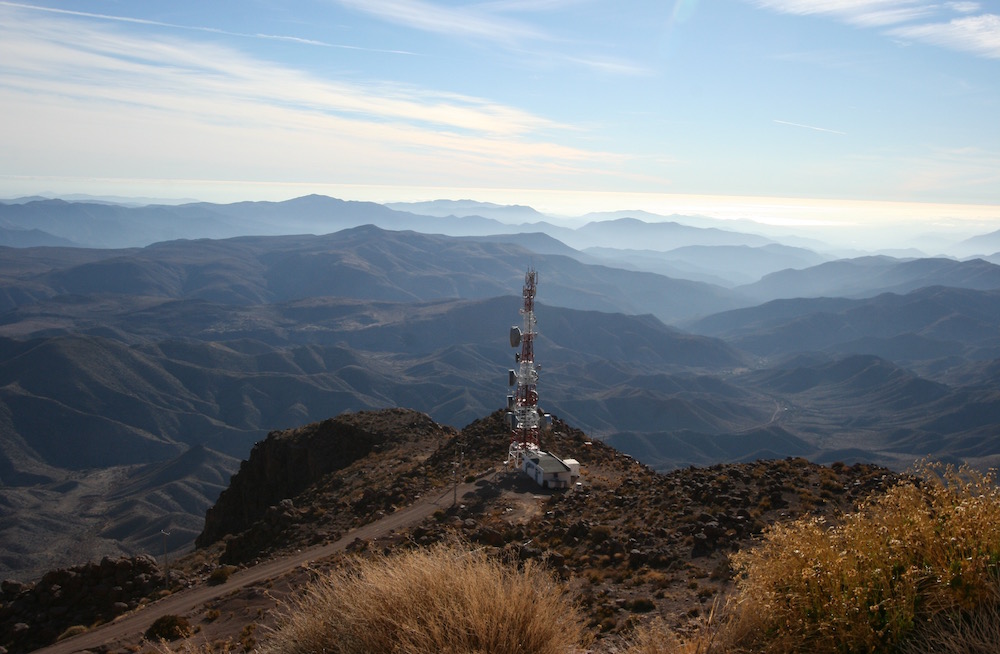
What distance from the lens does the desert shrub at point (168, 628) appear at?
50.3 ft

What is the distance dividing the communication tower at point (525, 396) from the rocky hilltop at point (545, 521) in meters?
1.35

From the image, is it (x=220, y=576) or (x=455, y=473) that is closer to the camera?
(x=220, y=576)

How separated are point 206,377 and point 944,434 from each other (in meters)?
164

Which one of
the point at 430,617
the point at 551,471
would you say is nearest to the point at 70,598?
the point at 551,471

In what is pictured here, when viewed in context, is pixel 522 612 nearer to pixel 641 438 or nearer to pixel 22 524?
pixel 22 524

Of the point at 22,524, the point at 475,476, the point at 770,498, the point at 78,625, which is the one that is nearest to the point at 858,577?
the point at 770,498

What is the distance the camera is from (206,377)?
530 feet

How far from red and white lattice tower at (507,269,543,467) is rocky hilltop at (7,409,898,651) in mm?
1337

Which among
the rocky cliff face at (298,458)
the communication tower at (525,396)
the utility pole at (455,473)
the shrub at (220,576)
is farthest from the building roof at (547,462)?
the shrub at (220,576)

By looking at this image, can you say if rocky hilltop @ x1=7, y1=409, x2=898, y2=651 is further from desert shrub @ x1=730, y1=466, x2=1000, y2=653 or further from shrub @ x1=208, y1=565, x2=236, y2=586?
desert shrub @ x1=730, y1=466, x2=1000, y2=653

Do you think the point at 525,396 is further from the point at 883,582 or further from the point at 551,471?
the point at 883,582

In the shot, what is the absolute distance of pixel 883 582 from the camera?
20.9 feet

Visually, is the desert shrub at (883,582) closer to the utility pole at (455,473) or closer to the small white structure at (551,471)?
the utility pole at (455,473)

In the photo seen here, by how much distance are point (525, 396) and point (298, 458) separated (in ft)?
52.1
